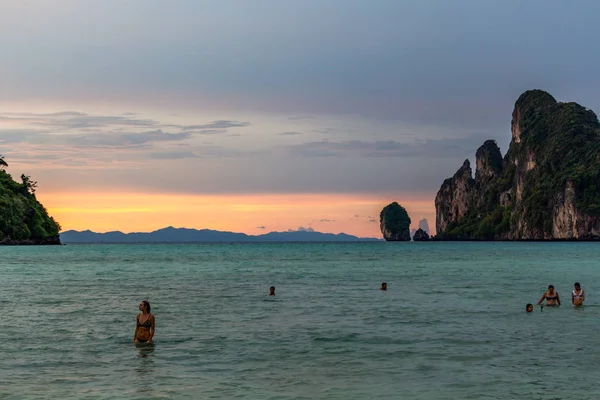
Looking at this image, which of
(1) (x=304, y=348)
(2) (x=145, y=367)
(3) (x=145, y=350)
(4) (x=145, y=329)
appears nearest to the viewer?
(2) (x=145, y=367)

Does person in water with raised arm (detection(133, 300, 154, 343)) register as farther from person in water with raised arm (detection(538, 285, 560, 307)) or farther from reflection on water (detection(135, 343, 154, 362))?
person in water with raised arm (detection(538, 285, 560, 307))

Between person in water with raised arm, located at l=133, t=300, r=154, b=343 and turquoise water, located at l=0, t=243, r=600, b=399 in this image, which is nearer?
turquoise water, located at l=0, t=243, r=600, b=399

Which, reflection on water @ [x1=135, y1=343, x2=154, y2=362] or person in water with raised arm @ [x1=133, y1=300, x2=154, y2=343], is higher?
person in water with raised arm @ [x1=133, y1=300, x2=154, y2=343]

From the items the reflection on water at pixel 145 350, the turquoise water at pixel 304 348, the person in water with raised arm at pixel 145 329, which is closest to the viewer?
the turquoise water at pixel 304 348

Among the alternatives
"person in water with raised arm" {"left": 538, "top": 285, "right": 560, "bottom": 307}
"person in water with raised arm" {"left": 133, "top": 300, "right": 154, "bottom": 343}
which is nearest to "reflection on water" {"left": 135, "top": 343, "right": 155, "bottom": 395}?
"person in water with raised arm" {"left": 133, "top": 300, "right": 154, "bottom": 343}

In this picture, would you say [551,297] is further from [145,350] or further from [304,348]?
[145,350]

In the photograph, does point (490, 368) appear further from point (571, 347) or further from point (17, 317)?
point (17, 317)

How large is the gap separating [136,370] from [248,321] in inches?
504

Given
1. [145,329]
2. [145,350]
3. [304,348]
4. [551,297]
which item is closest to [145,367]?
[145,350]

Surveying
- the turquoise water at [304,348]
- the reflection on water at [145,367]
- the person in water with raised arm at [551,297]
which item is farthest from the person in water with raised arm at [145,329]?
the person in water with raised arm at [551,297]

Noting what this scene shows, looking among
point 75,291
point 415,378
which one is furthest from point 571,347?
point 75,291

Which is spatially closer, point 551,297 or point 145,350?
point 145,350

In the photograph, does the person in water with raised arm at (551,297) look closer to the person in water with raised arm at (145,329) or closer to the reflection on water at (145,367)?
the person in water with raised arm at (145,329)

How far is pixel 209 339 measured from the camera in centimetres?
2825
